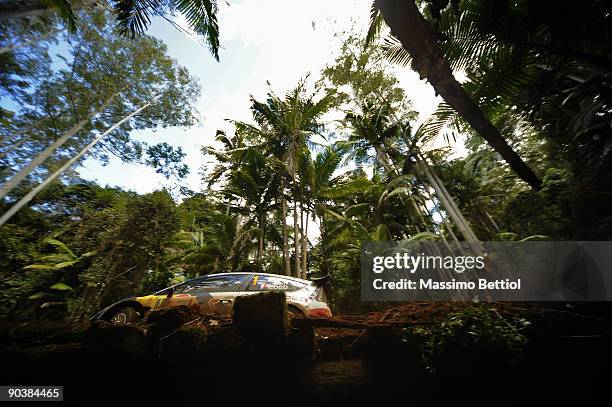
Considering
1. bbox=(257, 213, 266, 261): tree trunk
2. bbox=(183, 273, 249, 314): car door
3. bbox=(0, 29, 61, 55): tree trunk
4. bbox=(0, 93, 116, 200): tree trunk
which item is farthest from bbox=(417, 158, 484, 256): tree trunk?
bbox=(0, 29, 61, 55): tree trunk

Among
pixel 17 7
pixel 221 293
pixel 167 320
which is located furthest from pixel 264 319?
pixel 17 7

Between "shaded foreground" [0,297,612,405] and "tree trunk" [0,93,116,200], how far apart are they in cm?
929

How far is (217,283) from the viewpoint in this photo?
15.9ft

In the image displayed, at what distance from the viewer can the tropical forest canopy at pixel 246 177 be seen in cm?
451

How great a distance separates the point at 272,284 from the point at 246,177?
693 cm

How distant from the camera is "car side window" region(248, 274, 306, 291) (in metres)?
4.21

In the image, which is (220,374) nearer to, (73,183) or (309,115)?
(309,115)

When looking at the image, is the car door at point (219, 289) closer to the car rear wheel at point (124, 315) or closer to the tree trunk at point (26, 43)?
the car rear wheel at point (124, 315)

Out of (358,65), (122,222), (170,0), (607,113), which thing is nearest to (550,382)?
(607,113)

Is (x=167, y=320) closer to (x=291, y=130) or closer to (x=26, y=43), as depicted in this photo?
(x=291, y=130)

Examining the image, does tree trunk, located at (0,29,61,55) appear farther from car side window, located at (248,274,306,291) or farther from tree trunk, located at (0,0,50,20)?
car side window, located at (248,274,306,291)

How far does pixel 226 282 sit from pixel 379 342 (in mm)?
3546

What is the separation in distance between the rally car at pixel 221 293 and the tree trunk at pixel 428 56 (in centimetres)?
311

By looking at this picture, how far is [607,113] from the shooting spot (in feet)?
11.0
